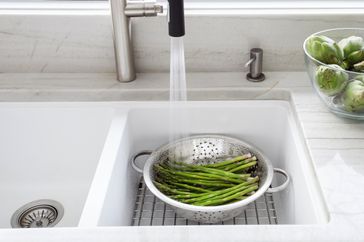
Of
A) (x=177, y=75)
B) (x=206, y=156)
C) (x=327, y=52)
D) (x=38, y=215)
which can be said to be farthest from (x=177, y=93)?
(x=38, y=215)

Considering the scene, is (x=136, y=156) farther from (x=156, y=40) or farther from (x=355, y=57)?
(x=355, y=57)

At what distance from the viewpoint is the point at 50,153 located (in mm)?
1195

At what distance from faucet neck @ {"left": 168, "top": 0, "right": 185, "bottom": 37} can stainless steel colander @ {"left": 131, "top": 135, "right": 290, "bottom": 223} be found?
0.98 ft

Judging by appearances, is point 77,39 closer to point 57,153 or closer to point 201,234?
point 57,153

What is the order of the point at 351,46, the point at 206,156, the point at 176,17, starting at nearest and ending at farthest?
the point at 176,17
the point at 351,46
the point at 206,156

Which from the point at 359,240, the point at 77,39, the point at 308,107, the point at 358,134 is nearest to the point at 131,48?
the point at 77,39

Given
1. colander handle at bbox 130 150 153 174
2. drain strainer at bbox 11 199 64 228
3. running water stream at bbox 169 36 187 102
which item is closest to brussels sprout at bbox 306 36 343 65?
running water stream at bbox 169 36 187 102

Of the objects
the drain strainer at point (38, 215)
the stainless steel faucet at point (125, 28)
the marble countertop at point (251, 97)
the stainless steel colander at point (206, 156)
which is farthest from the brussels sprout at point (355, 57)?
the drain strainer at point (38, 215)

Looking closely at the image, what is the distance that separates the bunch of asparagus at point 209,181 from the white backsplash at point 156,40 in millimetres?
261

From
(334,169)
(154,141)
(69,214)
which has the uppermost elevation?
(334,169)

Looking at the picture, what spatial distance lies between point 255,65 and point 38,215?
61cm

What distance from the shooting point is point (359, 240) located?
735mm

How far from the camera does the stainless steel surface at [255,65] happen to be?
1.14 m

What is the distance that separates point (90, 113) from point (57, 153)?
0.14 m
